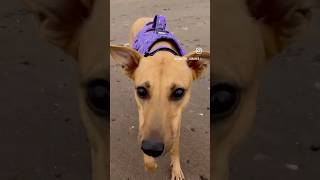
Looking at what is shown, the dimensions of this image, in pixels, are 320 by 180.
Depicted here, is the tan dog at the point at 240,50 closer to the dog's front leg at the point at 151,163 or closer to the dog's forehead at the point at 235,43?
the dog's forehead at the point at 235,43

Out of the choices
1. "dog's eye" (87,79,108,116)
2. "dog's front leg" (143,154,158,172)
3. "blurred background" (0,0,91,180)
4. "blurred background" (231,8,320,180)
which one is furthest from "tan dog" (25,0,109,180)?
"blurred background" (231,8,320,180)

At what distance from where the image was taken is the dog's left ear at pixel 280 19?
802 mm

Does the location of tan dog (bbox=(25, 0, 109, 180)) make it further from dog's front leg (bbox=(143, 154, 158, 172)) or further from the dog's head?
dog's front leg (bbox=(143, 154, 158, 172))

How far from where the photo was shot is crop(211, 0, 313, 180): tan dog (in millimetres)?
674

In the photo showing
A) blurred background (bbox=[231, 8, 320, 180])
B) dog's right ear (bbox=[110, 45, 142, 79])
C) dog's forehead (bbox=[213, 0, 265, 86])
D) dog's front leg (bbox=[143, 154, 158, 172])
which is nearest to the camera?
dog's forehead (bbox=[213, 0, 265, 86])

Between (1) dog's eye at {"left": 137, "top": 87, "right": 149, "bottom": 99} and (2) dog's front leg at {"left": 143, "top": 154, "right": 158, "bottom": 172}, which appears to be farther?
(2) dog's front leg at {"left": 143, "top": 154, "right": 158, "bottom": 172}

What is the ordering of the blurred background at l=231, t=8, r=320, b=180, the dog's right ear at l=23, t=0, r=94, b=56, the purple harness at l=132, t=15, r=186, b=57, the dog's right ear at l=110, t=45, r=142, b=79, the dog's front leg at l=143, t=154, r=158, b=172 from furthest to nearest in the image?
1. the blurred background at l=231, t=8, r=320, b=180
2. the dog's front leg at l=143, t=154, r=158, b=172
3. the purple harness at l=132, t=15, r=186, b=57
4. the dog's right ear at l=110, t=45, r=142, b=79
5. the dog's right ear at l=23, t=0, r=94, b=56

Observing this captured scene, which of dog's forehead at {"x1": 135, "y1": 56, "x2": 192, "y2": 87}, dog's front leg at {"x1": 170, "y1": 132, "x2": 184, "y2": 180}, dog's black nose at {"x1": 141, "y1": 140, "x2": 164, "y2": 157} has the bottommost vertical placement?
dog's front leg at {"x1": 170, "y1": 132, "x2": 184, "y2": 180}

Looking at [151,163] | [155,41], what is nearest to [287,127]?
[151,163]

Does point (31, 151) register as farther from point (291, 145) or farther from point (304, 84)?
point (304, 84)

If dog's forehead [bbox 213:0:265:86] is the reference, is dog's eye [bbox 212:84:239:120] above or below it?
below

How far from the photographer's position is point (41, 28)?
2.93ft

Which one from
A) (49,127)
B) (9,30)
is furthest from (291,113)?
(9,30)

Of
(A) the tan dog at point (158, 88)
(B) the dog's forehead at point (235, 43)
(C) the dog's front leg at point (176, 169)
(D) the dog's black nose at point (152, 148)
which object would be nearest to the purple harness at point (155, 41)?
(A) the tan dog at point (158, 88)
